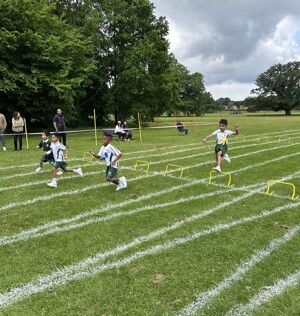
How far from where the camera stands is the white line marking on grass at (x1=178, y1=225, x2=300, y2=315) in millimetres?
3426

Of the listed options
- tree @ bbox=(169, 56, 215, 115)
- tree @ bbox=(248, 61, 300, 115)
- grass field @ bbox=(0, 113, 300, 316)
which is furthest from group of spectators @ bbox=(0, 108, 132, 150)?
tree @ bbox=(248, 61, 300, 115)

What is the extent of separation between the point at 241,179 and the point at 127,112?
94.4 feet

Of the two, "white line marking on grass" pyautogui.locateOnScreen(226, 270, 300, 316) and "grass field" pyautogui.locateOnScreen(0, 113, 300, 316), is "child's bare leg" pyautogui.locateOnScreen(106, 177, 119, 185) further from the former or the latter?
"white line marking on grass" pyautogui.locateOnScreen(226, 270, 300, 316)

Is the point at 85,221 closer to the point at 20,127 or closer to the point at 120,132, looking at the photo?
the point at 20,127

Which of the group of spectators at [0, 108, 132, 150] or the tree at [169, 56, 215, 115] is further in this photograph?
the tree at [169, 56, 215, 115]

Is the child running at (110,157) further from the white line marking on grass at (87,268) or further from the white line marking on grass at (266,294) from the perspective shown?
the white line marking on grass at (266,294)

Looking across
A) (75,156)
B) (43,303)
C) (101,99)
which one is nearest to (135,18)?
(101,99)

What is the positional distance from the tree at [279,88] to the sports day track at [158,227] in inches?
3448

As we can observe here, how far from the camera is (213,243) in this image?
494cm

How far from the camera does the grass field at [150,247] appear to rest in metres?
3.53

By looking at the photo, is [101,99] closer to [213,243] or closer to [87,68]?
[87,68]

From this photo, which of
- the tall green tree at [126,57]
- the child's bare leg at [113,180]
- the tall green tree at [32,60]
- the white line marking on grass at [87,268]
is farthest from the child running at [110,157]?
the tall green tree at [126,57]

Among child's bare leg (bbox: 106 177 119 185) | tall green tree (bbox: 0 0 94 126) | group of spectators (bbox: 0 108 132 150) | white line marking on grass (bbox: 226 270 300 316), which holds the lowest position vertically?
white line marking on grass (bbox: 226 270 300 316)

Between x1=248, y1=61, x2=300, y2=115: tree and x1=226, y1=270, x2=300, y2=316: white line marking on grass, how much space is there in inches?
3621
